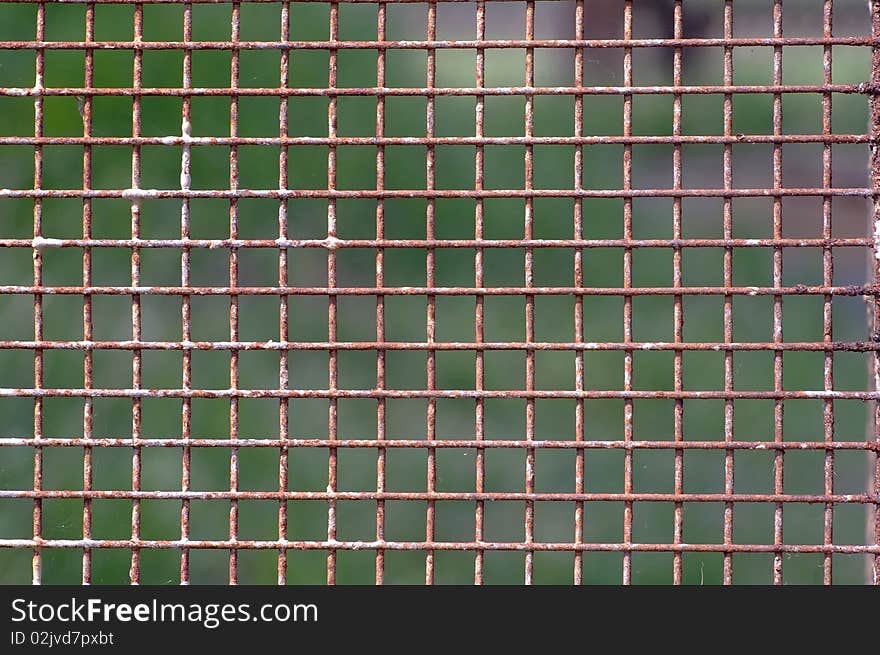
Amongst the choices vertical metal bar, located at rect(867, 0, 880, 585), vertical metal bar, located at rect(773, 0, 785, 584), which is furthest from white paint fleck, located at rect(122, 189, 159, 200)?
vertical metal bar, located at rect(867, 0, 880, 585)

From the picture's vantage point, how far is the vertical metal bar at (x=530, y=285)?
1088 millimetres

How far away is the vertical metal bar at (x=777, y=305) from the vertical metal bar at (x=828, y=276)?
0.05 meters

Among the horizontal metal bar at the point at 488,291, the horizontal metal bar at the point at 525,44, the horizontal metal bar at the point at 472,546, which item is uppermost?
the horizontal metal bar at the point at 525,44

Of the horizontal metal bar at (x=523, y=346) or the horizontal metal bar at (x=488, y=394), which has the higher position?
the horizontal metal bar at (x=523, y=346)

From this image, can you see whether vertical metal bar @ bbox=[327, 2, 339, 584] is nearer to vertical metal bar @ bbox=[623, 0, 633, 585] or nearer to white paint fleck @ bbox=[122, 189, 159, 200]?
white paint fleck @ bbox=[122, 189, 159, 200]

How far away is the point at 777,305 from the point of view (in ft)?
3.59

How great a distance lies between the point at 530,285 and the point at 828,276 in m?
0.32

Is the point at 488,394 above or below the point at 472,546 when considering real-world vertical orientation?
above

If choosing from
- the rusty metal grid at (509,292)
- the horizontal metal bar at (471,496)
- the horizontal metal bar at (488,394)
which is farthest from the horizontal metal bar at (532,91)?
the horizontal metal bar at (471,496)

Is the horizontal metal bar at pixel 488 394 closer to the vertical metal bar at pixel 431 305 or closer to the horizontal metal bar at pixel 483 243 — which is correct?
the vertical metal bar at pixel 431 305

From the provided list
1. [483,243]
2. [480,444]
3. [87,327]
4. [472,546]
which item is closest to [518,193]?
[483,243]

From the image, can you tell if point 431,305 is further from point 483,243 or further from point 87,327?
point 87,327

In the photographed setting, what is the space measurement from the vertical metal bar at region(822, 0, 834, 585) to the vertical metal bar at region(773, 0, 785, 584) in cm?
5

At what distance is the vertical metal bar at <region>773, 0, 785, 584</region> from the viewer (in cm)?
108
